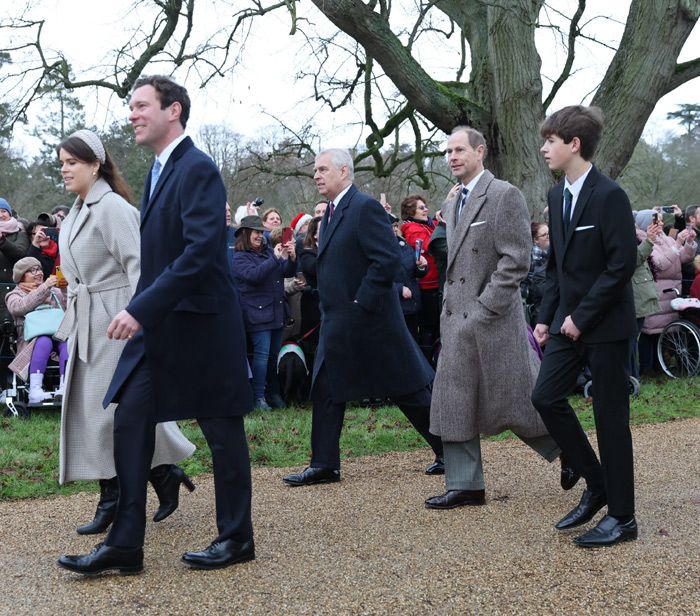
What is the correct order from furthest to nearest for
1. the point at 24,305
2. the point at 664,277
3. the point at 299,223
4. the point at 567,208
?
the point at 664,277 < the point at 299,223 < the point at 24,305 < the point at 567,208

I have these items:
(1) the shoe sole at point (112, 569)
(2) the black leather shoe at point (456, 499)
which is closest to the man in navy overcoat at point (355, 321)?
(2) the black leather shoe at point (456, 499)

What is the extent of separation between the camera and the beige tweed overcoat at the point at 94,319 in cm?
491

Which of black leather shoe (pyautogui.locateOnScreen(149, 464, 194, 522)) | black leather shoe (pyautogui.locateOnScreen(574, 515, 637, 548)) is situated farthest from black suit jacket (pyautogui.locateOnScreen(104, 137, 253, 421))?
black leather shoe (pyautogui.locateOnScreen(574, 515, 637, 548))

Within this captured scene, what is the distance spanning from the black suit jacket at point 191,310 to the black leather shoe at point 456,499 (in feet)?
5.06

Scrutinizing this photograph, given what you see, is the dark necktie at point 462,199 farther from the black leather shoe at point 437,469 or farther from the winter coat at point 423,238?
the winter coat at point 423,238

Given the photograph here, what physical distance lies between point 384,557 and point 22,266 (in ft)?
19.3

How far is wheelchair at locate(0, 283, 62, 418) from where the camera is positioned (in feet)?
28.8

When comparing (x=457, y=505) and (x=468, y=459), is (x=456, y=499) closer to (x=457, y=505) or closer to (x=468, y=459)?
(x=457, y=505)

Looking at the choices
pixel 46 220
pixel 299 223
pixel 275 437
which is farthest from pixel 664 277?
pixel 46 220

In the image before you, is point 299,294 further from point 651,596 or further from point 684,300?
point 651,596

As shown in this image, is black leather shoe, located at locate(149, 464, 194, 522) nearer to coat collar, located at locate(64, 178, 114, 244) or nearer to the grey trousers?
coat collar, located at locate(64, 178, 114, 244)

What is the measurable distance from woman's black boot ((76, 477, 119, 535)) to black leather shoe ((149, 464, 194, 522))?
0.67 feet

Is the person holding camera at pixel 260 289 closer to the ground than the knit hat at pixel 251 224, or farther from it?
closer to the ground

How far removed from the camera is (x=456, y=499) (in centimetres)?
548
